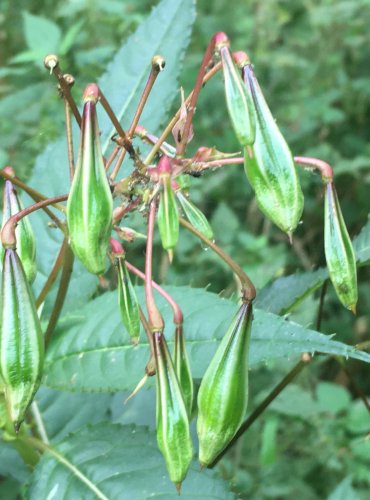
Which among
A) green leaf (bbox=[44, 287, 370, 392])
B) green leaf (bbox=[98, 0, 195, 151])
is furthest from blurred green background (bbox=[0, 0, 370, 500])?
green leaf (bbox=[44, 287, 370, 392])

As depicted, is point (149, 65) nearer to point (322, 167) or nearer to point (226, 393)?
point (322, 167)

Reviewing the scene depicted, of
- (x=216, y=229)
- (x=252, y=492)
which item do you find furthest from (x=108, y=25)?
(x=252, y=492)

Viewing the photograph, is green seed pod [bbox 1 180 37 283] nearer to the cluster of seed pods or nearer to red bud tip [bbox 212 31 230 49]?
the cluster of seed pods

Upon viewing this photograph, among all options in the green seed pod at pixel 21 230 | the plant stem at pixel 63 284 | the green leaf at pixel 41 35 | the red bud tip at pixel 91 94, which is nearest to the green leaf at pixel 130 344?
the plant stem at pixel 63 284

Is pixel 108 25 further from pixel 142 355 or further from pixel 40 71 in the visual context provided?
pixel 142 355

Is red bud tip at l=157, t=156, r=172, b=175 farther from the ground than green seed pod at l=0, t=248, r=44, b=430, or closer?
farther from the ground

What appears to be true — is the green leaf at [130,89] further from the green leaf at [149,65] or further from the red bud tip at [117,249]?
the red bud tip at [117,249]
